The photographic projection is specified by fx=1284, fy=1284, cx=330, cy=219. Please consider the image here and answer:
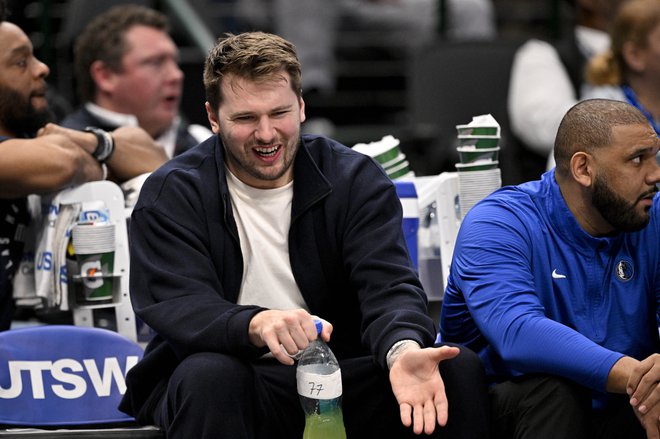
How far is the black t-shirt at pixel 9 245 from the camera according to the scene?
4387 mm

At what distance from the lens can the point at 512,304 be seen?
137 inches

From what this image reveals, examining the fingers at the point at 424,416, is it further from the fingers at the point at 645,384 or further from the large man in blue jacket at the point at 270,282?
the fingers at the point at 645,384

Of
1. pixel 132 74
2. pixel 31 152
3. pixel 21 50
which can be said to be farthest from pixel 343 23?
pixel 31 152

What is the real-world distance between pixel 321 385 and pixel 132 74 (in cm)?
292

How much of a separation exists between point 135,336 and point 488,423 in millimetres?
1495

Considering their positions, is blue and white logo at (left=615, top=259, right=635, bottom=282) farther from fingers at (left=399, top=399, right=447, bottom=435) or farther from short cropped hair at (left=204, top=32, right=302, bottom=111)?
short cropped hair at (left=204, top=32, right=302, bottom=111)

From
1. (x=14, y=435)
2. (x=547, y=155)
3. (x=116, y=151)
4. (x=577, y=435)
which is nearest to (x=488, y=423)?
(x=577, y=435)

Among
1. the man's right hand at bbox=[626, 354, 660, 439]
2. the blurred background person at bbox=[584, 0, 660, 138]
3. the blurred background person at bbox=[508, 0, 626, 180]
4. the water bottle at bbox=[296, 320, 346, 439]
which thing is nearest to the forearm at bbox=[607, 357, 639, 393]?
the man's right hand at bbox=[626, 354, 660, 439]

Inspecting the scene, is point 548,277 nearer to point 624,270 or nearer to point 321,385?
point 624,270

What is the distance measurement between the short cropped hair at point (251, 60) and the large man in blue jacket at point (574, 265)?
704 millimetres

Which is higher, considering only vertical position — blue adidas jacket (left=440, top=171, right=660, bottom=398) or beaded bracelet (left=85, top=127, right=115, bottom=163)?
beaded bracelet (left=85, top=127, right=115, bottom=163)

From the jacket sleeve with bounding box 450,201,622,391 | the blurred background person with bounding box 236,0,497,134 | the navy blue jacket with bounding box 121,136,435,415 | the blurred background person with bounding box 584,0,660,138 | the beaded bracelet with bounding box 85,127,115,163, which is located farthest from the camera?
the blurred background person with bounding box 236,0,497,134

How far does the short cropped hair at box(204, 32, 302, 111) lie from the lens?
3.56 metres

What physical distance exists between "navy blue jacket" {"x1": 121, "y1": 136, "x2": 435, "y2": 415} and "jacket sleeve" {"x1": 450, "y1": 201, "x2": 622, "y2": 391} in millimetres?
168
